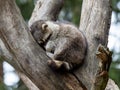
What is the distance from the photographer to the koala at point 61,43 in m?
4.52

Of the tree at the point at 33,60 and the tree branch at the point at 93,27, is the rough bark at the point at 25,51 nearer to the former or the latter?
the tree at the point at 33,60

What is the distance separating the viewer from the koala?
452 centimetres

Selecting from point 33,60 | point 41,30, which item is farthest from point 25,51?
point 41,30

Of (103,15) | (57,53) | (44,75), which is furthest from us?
(103,15)

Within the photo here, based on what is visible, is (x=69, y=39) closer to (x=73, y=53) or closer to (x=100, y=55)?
(x=73, y=53)

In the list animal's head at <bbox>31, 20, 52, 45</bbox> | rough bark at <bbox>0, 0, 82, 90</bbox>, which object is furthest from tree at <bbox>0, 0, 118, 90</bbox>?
animal's head at <bbox>31, 20, 52, 45</bbox>

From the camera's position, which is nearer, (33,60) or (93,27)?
(33,60)

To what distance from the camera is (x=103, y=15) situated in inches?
192

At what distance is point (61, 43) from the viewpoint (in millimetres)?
4691

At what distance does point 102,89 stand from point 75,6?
6.88m

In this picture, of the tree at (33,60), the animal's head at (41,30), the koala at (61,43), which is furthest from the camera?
the animal's head at (41,30)

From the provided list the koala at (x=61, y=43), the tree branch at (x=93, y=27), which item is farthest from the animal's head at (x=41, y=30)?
the tree branch at (x=93, y=27)

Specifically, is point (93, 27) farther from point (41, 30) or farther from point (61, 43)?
point (41, 30)

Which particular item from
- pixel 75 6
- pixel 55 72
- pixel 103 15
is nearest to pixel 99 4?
pixel 103 15
